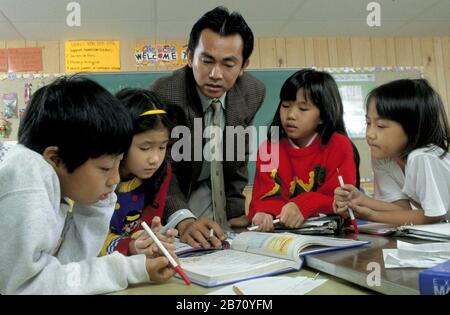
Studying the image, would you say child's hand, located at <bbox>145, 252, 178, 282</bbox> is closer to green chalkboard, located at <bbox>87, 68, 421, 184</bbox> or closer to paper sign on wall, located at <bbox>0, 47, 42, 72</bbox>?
green chalkboard, located at <bbox>87, 68, 421, 184</bbox>

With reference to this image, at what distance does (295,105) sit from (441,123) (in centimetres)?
46

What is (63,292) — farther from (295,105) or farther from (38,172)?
(295,105)

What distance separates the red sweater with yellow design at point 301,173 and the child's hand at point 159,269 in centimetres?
67

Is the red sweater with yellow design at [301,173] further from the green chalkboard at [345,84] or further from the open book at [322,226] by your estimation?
the green chalkboard at [345,84]

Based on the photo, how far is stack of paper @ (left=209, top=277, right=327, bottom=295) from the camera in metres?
0.56

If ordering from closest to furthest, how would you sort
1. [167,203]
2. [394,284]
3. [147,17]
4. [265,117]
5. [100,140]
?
[394,284]
[100,140]
[167,203]
[147,17]
[265,117]

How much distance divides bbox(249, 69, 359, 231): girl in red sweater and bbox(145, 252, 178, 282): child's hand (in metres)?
0.68

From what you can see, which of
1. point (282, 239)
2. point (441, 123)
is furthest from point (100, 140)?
point (441, 123)

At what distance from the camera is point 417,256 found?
659mm

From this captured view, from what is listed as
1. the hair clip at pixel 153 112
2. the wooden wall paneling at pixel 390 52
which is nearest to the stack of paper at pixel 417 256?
the hair clip at pixel 153 112

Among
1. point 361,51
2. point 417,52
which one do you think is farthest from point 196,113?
point 417,52

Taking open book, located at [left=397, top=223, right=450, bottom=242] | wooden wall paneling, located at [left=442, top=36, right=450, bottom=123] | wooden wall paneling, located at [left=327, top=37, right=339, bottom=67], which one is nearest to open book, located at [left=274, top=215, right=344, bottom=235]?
open book, located at [left=397, top=223, right=450, bottom=242]

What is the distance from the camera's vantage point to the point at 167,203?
125cm

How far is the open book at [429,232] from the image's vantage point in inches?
34.6
